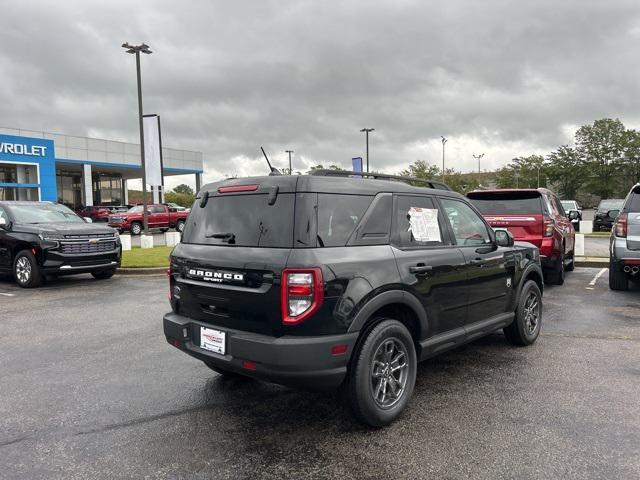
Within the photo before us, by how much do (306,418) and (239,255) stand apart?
52.6 inches

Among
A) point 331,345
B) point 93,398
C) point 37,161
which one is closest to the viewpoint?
point 331,345

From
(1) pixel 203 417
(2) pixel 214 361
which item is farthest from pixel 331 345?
(1) pixel 203 417

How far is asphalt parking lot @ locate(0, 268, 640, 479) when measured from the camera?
2949 mm

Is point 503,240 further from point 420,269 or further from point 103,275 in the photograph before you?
point 103,275

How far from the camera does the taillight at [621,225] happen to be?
25.0ft

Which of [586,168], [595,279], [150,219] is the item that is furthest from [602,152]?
[595,279]

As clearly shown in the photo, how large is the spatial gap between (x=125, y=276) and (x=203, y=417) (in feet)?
28.4

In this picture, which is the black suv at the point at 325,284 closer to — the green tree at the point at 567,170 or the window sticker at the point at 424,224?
the window sticker at the point at 424,224

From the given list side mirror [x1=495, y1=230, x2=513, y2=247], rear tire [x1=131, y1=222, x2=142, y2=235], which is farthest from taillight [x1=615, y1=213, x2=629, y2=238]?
rear tire [x1=131, y1=222, x2=142, y2=235]

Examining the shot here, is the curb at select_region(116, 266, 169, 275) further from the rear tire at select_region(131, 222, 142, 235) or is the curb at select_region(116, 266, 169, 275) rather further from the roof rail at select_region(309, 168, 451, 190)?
the rear tire at select_region(131, 222, 142, 235)

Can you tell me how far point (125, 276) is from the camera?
1146 centimetres

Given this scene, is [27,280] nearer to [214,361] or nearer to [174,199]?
[214,361]

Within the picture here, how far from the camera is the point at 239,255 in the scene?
3.38 meters

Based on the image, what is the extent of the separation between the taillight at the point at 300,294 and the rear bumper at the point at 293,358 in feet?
0.49
